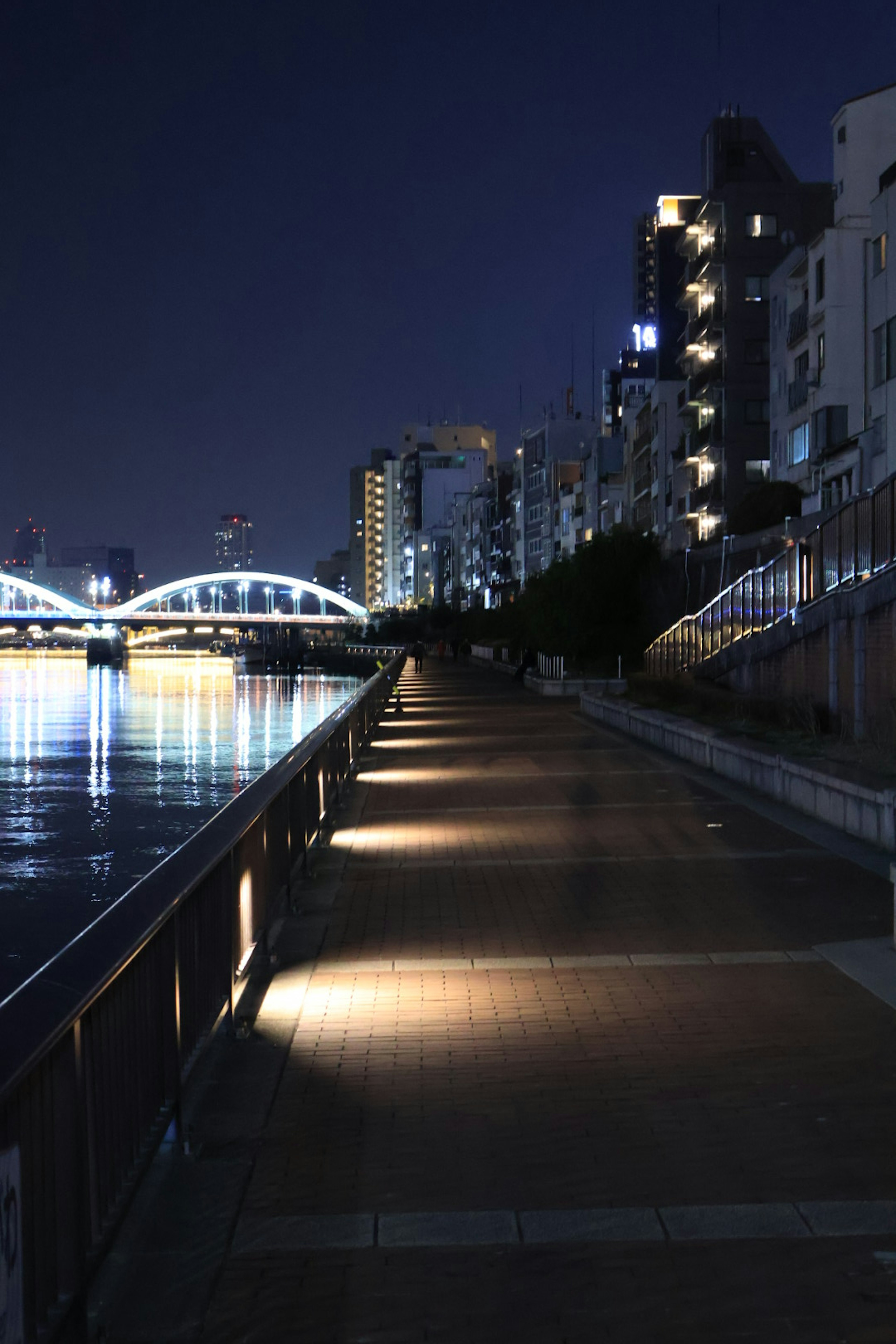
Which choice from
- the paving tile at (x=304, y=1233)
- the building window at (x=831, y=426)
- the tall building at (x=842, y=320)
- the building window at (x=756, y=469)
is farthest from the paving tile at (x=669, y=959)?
the building window at (x=756, y=469)

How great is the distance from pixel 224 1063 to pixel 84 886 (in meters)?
12.2

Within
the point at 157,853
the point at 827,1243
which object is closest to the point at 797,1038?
the point at 827,1243

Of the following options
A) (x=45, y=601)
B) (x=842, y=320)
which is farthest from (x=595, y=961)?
(x=45, y=601)

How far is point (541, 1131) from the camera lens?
5.67 metres

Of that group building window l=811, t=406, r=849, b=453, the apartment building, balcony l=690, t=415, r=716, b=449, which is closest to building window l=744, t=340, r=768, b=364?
balcony l=690, t=415, r=716, b=449

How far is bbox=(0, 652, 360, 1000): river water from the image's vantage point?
1703 cm

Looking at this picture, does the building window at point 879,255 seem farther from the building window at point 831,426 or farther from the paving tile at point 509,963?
the paving tile at point 509,963

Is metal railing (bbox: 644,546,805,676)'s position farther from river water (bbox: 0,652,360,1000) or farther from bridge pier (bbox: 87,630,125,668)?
bridge pier (bbox: 87,630,125,668)

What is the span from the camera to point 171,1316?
420 cm

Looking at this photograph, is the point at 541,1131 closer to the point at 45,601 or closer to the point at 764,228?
the point at 764,228

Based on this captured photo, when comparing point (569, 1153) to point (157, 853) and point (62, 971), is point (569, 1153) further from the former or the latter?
point (157, 853)

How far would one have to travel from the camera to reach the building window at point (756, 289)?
71.8 meters

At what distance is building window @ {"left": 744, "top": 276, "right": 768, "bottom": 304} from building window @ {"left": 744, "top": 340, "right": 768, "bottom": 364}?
78.0 inches

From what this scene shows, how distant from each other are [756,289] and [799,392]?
17992 mm
